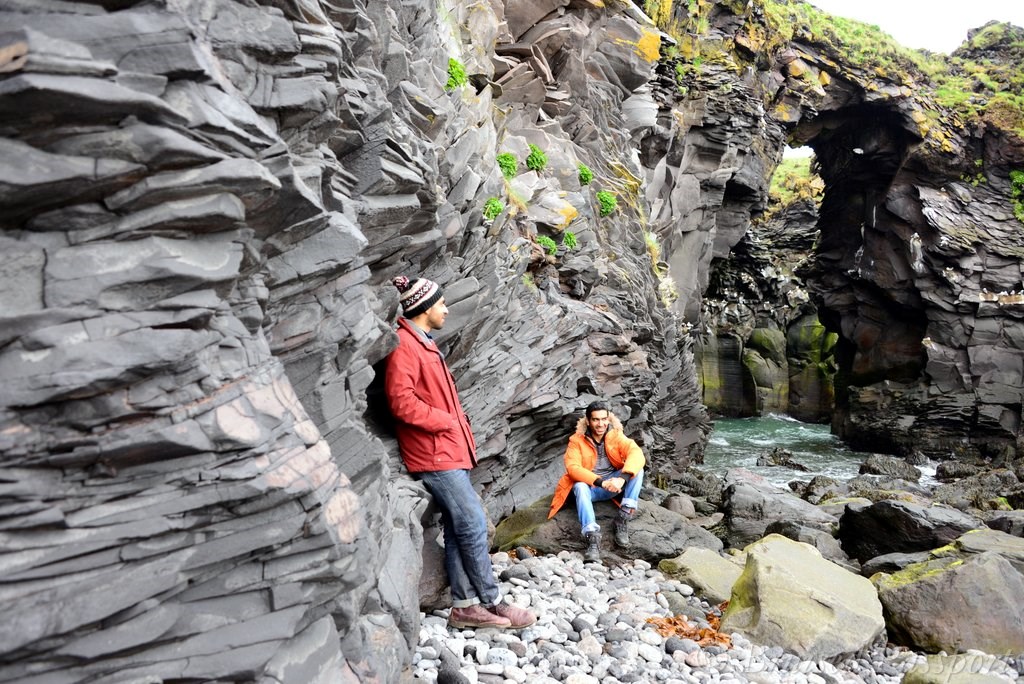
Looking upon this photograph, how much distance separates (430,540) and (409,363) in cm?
213

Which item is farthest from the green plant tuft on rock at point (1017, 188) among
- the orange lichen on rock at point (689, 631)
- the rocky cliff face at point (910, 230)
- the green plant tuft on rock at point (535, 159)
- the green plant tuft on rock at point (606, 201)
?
the orange lichen on rock at point (689, 631)

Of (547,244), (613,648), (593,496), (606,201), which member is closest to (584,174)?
(606,201)

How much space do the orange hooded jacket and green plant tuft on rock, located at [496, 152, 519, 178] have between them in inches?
270

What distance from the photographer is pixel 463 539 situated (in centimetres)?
707

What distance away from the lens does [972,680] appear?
6957 mm

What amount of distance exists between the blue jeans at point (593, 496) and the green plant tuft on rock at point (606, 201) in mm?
12093

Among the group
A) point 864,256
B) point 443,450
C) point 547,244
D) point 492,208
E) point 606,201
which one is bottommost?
point 443,450

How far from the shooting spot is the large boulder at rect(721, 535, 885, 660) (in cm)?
792

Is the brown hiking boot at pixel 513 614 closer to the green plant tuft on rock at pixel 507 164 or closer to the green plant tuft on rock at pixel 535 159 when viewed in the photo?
the green plant tuft on rock at pixel 507 164

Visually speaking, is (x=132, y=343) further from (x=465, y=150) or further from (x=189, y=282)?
(x=465, y=150)

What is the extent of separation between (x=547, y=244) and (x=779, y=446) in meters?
30.6

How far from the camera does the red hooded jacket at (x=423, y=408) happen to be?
22.2 feet

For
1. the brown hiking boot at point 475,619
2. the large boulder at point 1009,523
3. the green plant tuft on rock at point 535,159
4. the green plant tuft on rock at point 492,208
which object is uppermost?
the green plant tuft on rock at point 535,159

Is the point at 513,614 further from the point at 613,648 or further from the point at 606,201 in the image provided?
the point at 606,201
